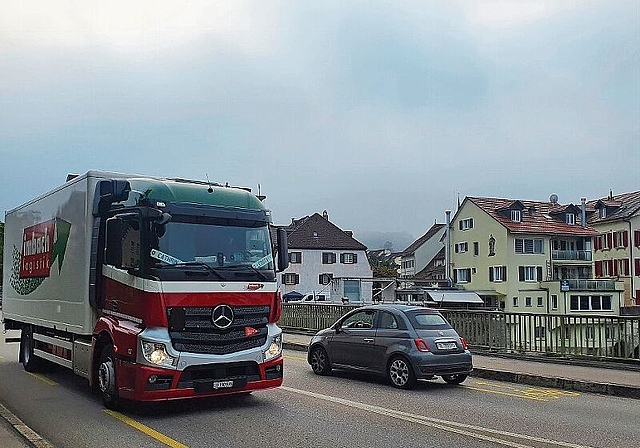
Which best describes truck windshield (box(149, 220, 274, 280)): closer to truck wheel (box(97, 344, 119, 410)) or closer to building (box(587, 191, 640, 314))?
truck wheel (box(97, 344, 119, 410))

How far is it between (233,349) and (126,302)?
1600 mm

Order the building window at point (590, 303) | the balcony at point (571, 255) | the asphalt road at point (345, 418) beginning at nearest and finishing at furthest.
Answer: the asphalt road at point (345, 418)
the building window at point (590, 303)
the balcony at point (571, 255)

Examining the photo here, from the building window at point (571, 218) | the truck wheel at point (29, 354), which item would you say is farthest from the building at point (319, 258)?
the truck wheel at point (29, 354)

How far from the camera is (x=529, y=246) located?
6888cm

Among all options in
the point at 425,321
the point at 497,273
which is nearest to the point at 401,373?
the point at 425,321

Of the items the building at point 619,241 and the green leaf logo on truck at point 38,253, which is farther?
the building at point 619,241

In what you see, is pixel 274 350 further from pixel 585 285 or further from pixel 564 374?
pixel 585 285

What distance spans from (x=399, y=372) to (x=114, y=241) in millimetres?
5569

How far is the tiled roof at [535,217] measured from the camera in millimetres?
68938

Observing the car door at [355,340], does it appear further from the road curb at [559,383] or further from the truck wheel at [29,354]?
the truck wheel at [29,354]

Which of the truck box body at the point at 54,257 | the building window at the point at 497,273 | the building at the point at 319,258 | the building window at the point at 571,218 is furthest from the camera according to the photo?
the building at the point at 319,258

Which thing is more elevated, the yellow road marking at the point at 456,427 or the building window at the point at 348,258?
the building window at the point at 348,258

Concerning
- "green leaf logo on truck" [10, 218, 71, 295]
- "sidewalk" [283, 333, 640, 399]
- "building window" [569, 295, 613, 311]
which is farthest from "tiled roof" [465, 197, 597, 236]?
"green leaf logo on truck" [10, 218, 71, 295]

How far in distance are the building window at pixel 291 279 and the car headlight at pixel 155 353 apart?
2693 inches
